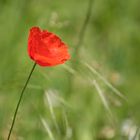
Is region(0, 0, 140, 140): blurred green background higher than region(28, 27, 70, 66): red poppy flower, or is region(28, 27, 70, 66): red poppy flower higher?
region(28, 27, 70, 66): red poppy flower

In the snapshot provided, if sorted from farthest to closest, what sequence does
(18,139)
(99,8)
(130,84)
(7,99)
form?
(99,8) < (130,84) < (7,99) < (18,139)

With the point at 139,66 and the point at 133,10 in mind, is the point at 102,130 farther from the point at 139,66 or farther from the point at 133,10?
the point at 133,10

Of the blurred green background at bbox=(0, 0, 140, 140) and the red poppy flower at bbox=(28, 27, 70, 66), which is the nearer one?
the red poppy flower at bbox=(28, 27, 70, 66)

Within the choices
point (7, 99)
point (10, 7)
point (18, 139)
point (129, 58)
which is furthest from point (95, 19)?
point (18, 139)

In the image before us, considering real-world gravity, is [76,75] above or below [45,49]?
below

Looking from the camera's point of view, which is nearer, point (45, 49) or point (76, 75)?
point (45, 49)
